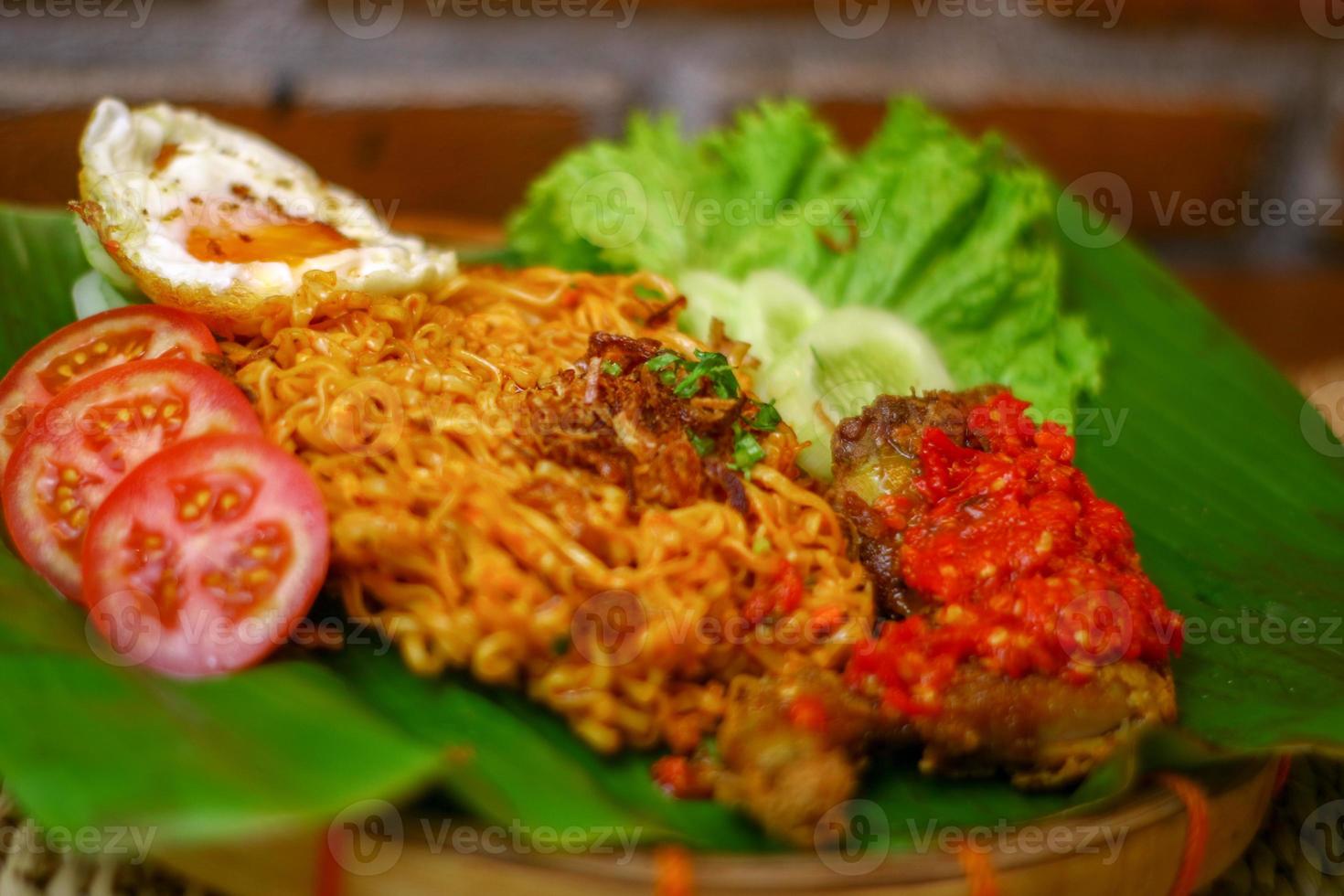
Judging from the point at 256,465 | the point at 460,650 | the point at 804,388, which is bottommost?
the point at 460,650

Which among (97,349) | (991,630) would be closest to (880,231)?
(991,630)

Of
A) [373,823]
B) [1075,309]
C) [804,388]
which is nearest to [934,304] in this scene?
[1075,309]

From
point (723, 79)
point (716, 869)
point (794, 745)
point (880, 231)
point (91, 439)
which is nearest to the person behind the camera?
point (716, 869)

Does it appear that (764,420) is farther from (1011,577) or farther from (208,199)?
(208,199)

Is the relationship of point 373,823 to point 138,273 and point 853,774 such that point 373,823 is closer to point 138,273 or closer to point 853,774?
point 853,774

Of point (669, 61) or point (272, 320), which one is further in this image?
point (669, 61)

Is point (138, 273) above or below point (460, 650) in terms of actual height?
above
